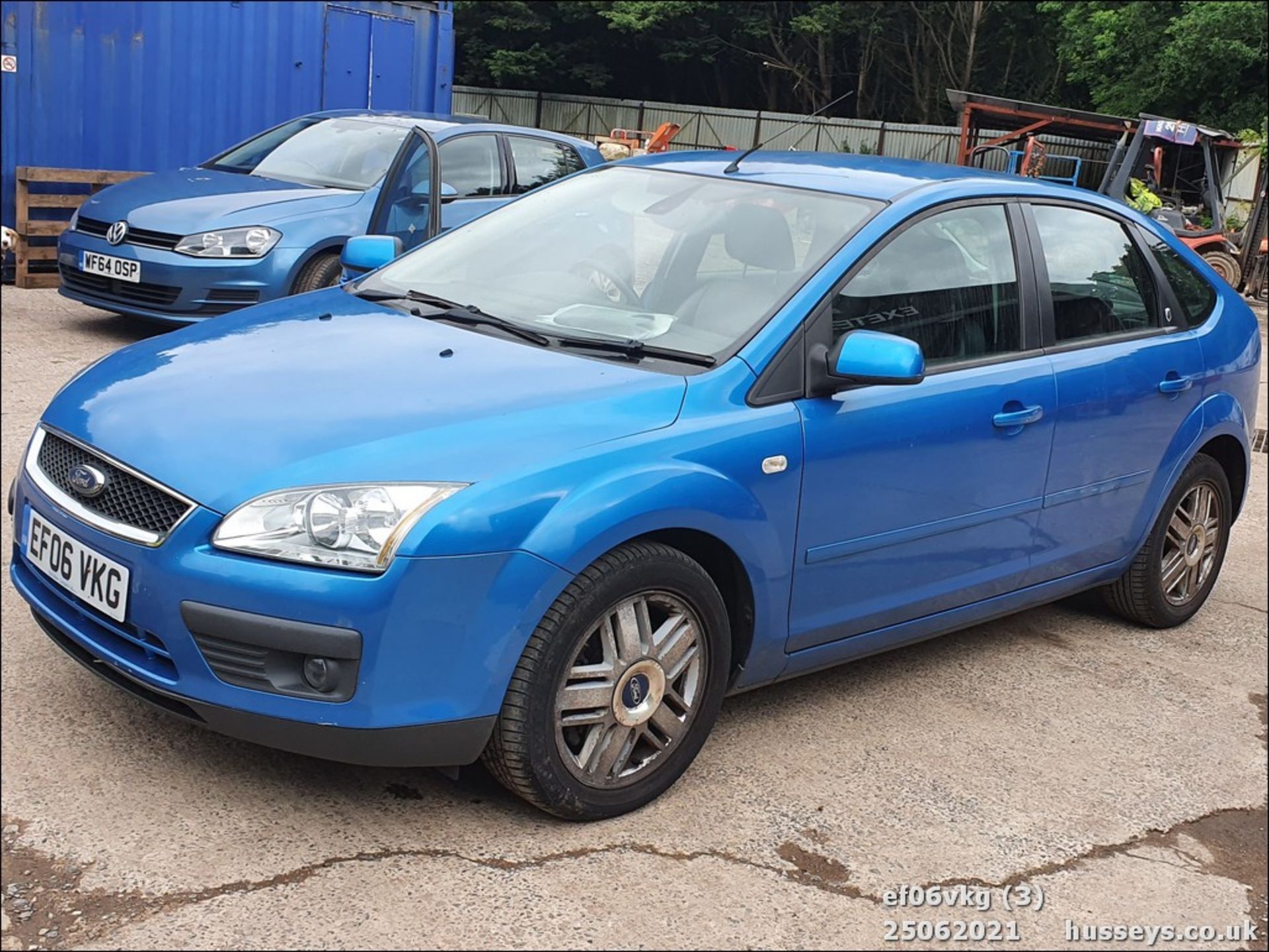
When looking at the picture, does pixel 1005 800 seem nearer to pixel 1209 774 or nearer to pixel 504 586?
pixel 1209 774

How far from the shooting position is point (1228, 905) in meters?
3.44

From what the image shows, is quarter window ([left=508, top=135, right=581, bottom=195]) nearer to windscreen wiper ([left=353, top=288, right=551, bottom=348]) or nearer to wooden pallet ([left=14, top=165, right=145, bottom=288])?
wooden pallet ([left=14, top=165, right=145, bottom=288])

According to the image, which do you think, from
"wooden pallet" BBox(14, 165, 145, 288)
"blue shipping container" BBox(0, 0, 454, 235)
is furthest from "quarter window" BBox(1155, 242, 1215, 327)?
"blue shipping container" BBox(0, 0, 454, 235)

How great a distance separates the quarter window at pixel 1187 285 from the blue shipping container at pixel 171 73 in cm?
889

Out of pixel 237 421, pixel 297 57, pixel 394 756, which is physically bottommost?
pixel 394 756

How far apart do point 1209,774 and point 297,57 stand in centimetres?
1124

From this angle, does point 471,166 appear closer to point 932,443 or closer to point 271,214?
point 271,214

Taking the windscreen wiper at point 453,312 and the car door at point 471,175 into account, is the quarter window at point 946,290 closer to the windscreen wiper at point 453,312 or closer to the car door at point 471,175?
the windscreen wiper at point 453,312

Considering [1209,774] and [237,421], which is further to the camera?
[1209,774]

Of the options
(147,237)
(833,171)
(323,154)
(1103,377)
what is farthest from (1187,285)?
(323,154)

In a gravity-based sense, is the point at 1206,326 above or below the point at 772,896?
above

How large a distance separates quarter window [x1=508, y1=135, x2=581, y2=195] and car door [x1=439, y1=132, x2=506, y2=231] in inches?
6.4

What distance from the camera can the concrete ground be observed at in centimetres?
289

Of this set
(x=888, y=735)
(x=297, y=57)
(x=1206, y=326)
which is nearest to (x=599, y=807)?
(x=888, y=735)
